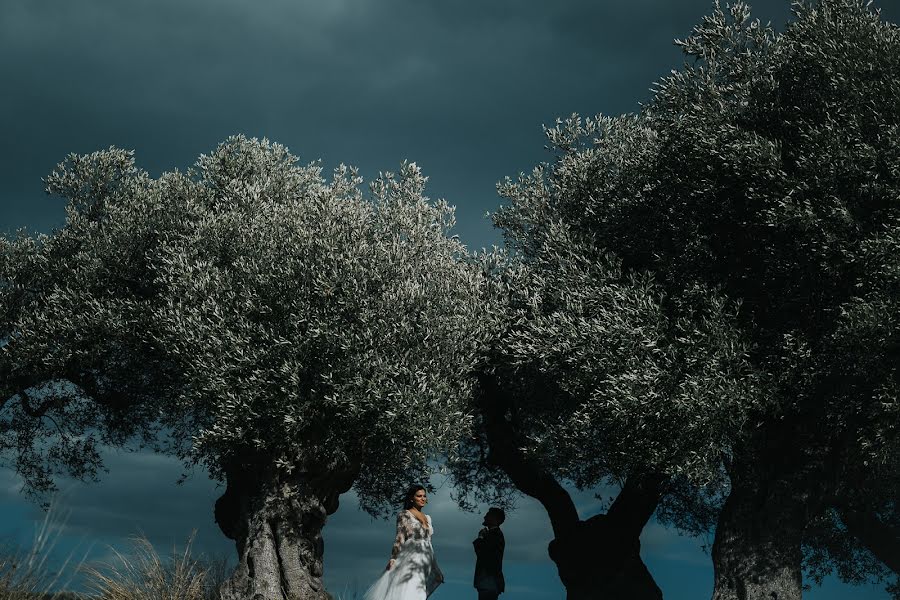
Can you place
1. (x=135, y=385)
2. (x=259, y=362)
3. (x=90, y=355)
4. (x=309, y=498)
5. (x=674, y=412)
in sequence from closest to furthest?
(x=674, y=412) < (x=259, y=362) < (x=309, y=498) < (x=90, y=355) < (x=135, y=385)

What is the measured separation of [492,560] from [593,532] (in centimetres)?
768

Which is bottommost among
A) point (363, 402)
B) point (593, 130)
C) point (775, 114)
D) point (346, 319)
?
point (363, 402)

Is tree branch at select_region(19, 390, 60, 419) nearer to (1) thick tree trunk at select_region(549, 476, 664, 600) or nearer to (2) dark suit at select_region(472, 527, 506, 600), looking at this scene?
(2) dark suit at select_region(472, 527, 506, 600)

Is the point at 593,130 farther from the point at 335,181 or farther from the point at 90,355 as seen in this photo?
the point at 90,355

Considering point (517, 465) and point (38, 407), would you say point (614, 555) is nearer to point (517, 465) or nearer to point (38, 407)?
point (517, 465)

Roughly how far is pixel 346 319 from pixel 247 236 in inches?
156

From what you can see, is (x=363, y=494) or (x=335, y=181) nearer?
(x=335, y=181)

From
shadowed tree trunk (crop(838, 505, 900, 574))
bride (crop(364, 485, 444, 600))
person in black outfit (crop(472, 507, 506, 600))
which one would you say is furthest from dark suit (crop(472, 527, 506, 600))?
shadowed tree trunk (crop(838, 505, 900, 574))

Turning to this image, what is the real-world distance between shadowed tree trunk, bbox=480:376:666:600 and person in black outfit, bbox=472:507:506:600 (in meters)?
6.04

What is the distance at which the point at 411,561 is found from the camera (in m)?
19.2

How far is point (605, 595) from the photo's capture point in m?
26.6

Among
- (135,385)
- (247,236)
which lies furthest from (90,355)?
(247,236)

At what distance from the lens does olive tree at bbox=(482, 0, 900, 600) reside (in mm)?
19750

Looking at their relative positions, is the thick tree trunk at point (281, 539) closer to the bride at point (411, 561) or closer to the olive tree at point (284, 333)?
the olive tree at point (284, 333)
